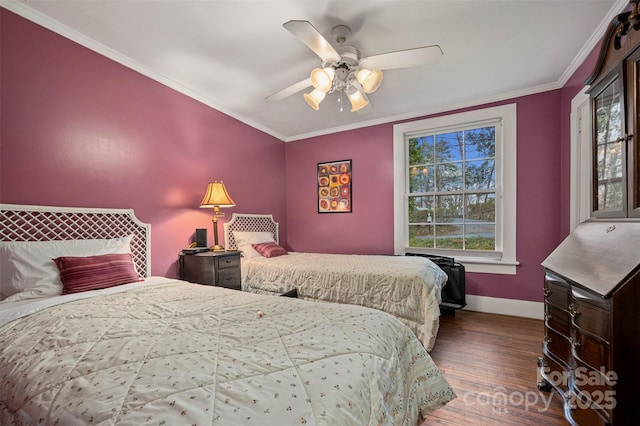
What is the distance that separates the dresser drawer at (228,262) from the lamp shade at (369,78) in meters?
2.07

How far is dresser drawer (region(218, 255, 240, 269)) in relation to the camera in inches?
103

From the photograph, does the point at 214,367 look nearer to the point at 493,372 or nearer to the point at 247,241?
the point at 493,372

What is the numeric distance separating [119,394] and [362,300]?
2.02m

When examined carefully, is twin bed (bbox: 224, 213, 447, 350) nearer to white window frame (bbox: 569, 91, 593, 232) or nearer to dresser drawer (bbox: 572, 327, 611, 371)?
dresser drawer (bbox: 572, 327, 611, 371)

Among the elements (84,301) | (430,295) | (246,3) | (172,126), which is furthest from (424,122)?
(84,301)

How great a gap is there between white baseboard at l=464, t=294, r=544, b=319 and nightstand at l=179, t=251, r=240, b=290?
293 centimetres

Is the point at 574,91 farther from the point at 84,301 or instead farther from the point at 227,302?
the point at 84,301

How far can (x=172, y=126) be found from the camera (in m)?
2.79

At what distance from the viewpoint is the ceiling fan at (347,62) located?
5.57ft

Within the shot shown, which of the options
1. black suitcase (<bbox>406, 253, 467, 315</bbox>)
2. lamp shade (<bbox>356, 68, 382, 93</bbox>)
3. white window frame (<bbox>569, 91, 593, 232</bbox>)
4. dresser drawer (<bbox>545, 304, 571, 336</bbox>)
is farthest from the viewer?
black suitcase (<bbox>406, 253, 467, 315</bbox>)

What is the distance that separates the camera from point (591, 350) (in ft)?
3.99

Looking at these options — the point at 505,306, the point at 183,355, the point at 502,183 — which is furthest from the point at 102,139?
the point at 505,306

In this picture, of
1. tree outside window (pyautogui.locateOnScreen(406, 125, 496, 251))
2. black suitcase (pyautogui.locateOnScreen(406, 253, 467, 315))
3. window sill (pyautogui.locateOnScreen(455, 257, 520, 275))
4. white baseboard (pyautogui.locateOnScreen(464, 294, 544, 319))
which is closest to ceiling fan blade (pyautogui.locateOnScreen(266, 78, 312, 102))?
tree outside window (pyautogui.locateOnScreen(406, 125, 496, 251))

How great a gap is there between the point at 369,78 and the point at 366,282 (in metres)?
1.76
